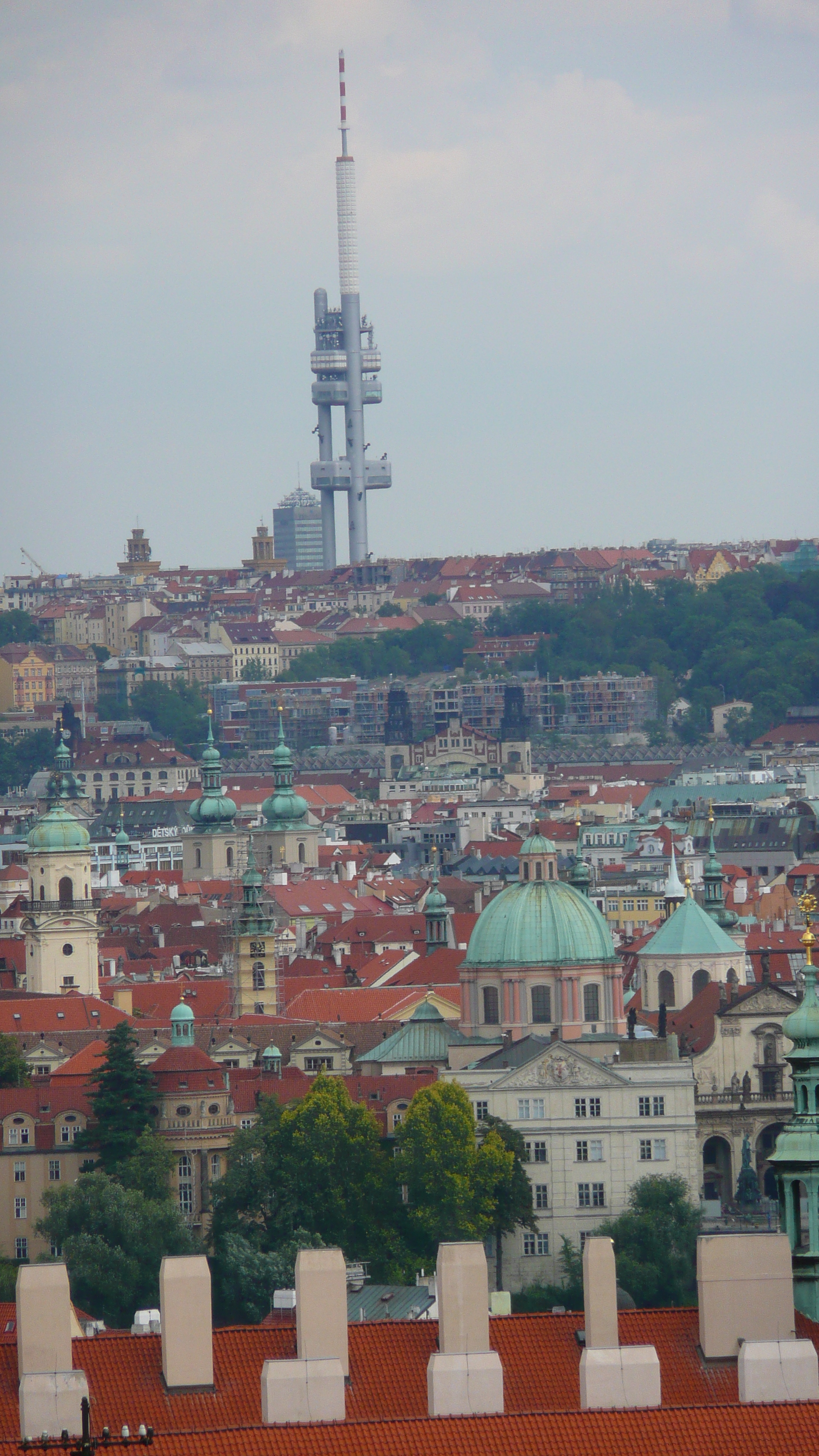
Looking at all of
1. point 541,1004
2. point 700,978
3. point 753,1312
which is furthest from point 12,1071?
point 753,1312

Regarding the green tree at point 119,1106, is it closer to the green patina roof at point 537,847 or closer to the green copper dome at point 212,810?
the green patina roof at point 537,847

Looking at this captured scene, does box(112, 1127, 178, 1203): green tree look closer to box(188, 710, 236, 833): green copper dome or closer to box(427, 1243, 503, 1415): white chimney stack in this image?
box(427, 1243, 503, 1415): white chimney stack

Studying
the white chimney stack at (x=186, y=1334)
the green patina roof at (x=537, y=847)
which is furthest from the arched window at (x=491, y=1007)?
the white chimney stack at (x=186, y=1334)

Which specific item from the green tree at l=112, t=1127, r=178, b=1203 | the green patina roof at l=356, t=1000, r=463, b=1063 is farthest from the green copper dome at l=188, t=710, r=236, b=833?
the green tree at l=112, t=1127, r=178, b=1203

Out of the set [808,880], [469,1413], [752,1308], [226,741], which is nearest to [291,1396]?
[469,1413]

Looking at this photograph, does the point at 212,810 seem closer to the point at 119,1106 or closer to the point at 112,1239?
the point at 119,1106

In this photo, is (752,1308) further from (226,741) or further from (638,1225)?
(226,741)
